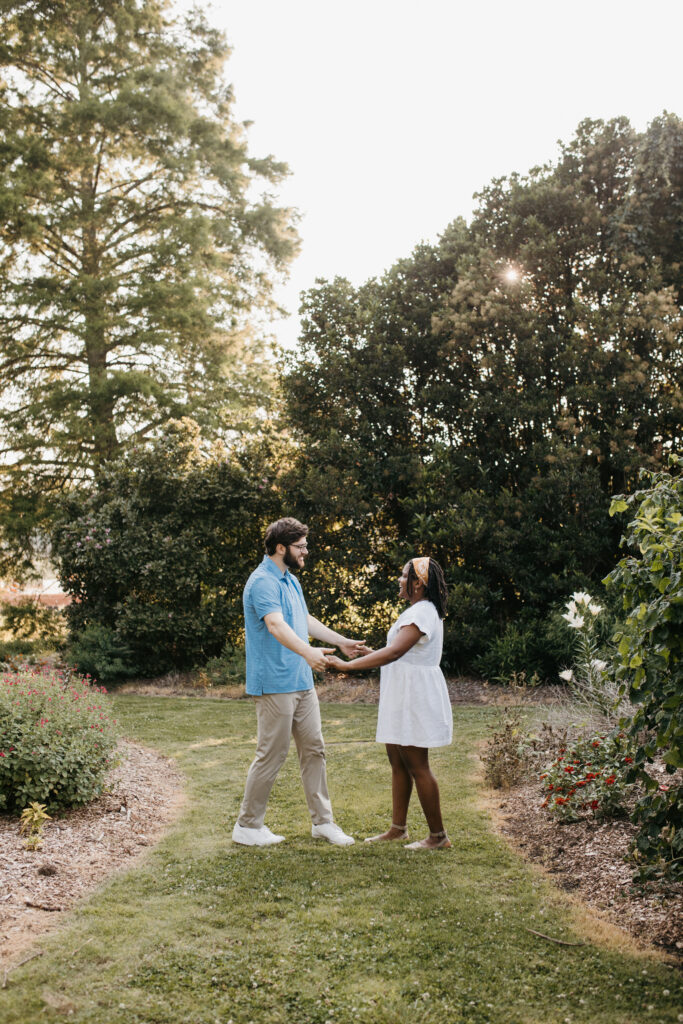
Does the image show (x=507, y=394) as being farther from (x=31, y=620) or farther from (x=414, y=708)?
(x=31, y=620)

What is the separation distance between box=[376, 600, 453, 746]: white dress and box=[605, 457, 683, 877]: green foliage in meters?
1.31

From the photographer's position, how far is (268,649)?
4.70 metres

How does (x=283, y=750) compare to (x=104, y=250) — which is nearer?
(x=283, y=750)

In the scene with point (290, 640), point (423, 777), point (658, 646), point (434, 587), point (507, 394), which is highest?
point (507, 394)

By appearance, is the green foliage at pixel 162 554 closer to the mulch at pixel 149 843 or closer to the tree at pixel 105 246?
the tree at pixel 105 246

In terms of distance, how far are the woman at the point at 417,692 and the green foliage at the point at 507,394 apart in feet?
20.7

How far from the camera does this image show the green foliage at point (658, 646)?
2.99 metres

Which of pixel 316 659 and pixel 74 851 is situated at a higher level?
pixel 316 659

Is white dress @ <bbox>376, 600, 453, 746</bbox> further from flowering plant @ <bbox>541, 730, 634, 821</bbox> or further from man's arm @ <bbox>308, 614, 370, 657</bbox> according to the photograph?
flowering plant @ <bbox>541, 730, 634, 821</bbox>

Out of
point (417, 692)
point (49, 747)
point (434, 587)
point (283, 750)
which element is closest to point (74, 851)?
point (49, 747)

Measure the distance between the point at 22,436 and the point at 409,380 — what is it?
31.3ft

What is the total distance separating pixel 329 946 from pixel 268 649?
1683 mm

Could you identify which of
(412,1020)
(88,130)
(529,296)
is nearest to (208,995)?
(412,1020)

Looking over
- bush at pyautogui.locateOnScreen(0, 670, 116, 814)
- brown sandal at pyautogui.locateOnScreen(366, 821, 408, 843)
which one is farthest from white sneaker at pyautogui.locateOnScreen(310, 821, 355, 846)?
bush at pyautogui.locateOnScreen(0, 670, 116, 814)
